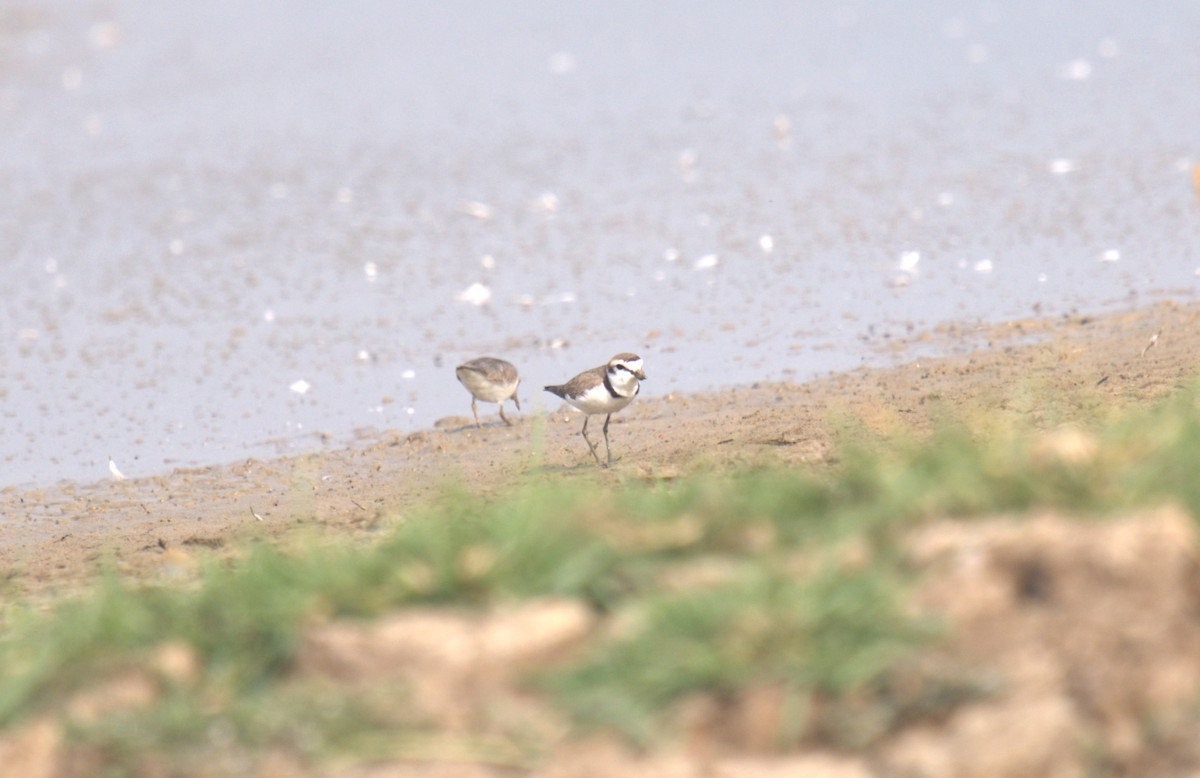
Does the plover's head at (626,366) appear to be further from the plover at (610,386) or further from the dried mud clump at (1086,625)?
the dried mud clump at (1086,625)

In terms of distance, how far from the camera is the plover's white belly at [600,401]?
991 centimetres

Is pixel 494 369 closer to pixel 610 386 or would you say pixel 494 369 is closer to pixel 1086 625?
pixel 610 386

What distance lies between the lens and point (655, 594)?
447 cm

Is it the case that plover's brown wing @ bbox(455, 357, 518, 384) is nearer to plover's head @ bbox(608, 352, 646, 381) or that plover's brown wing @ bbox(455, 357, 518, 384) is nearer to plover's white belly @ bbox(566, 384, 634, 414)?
plover's white belly @ bbox(566, 384, 634, 414)

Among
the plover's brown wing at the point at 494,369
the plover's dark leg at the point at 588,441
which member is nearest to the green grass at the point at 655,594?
the plover's dark leg at the point at 588,441

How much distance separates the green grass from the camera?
14.1ft

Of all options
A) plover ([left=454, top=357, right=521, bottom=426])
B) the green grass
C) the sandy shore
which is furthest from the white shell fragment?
the green grass

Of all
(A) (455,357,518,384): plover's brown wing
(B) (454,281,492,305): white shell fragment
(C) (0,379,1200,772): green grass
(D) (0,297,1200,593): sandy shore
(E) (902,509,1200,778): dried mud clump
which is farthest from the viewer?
(B) (454,281,492,305): white shell fragment

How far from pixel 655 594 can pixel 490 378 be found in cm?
641

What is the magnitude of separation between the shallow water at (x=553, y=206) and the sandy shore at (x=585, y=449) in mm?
433

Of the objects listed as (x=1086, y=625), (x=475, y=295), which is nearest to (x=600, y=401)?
(x=475, y=295)

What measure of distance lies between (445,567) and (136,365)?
8.44 m

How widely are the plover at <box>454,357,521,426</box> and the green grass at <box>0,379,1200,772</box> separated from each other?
5.62 metres

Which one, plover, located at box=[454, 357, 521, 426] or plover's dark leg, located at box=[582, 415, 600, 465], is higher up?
plover, located at box=[454, 357, 521, 426]
